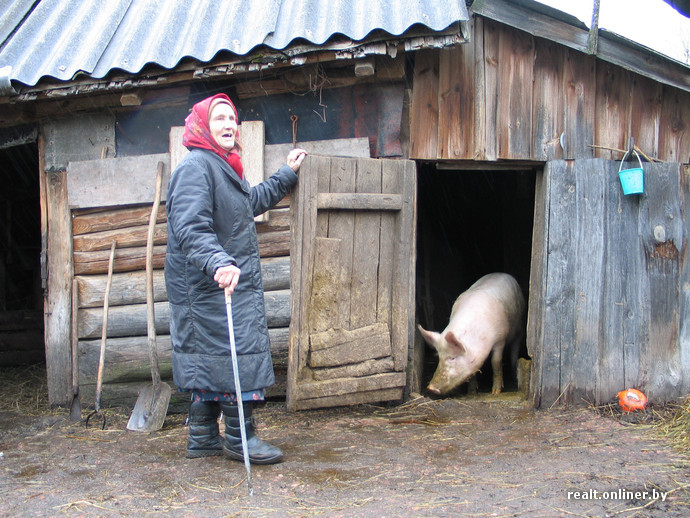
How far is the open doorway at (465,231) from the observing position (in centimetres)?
860

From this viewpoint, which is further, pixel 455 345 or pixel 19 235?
pixel 19 235

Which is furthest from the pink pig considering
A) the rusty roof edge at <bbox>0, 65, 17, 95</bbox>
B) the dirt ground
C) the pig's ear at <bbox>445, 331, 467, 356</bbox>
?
the rusty roof edge at <bbox>0, 65, 17, 95</bbox>

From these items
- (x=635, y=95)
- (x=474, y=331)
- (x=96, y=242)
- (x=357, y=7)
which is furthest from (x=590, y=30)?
(x=96, y=242)

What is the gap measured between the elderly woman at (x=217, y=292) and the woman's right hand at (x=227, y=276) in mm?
222

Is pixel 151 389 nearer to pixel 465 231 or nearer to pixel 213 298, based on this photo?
pixel 213 298

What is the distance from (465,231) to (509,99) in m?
4.84

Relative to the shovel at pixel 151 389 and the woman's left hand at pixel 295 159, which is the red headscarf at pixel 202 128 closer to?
the woman's left hand at pixel 295 159

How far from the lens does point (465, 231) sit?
975cm

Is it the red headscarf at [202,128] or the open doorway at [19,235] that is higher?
the red headscarf at [202,128]

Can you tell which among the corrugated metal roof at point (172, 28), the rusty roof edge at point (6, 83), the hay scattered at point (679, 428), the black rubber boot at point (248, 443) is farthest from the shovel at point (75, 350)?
the hay scattered at point (679, 428)

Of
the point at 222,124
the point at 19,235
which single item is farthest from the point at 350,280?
the point at 19,235

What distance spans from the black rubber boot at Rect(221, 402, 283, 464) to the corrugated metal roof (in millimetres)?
2625

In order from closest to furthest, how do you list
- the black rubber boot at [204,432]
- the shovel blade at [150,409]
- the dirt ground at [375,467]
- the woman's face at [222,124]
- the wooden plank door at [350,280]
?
the dirt ground at [375,467] → the woman's face at [222,124] → the black rubber boot at [204,432] → the wooden plank door at [350,280] → the shovel blade at [150,409]

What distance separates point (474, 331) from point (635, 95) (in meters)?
2.47
